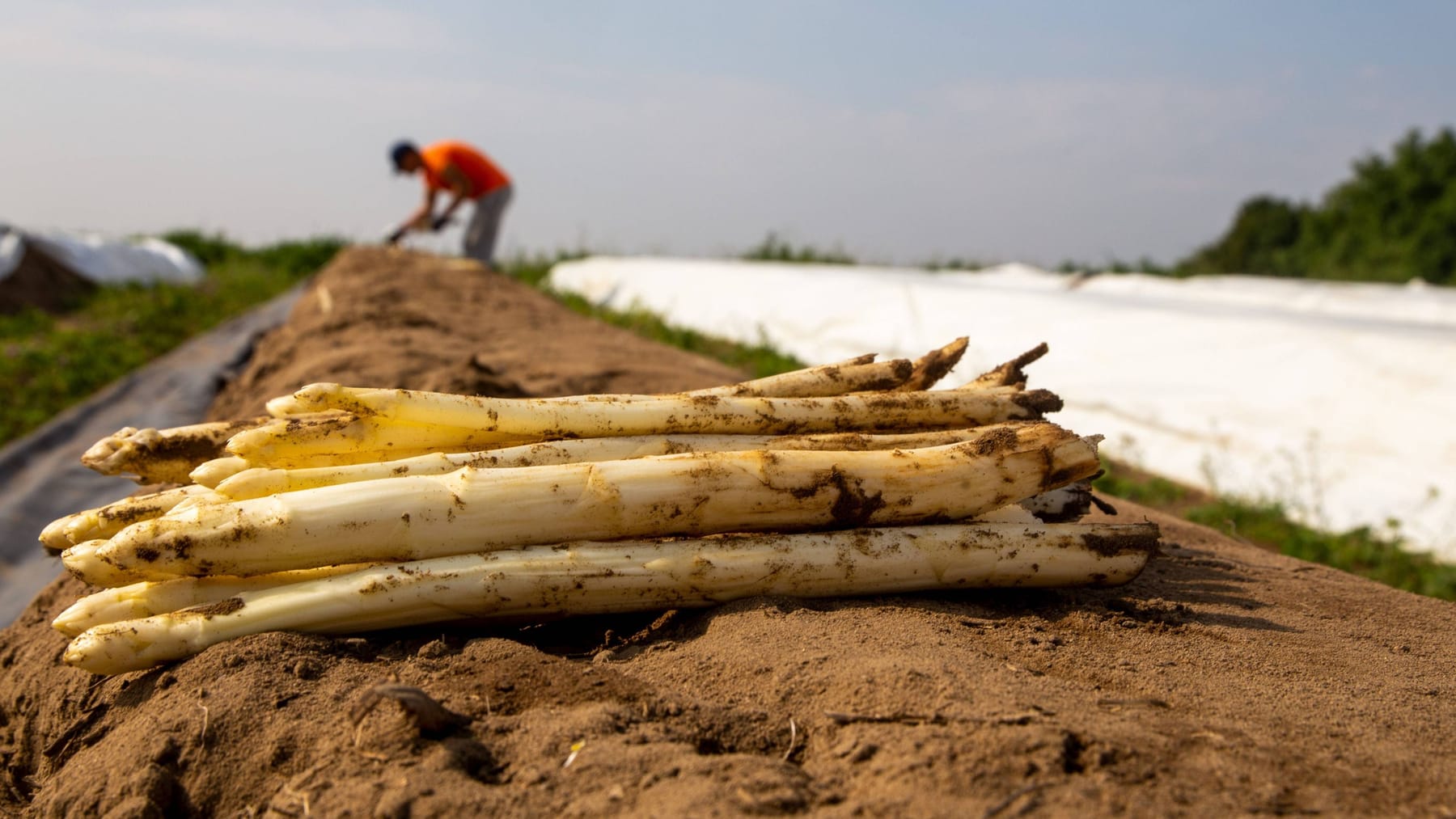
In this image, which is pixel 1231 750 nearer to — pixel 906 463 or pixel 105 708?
pixel 906 463

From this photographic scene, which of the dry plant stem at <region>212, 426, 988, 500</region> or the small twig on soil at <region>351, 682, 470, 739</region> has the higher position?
Result: the dry plant stem at <region>212, 426, 988, 500</region>

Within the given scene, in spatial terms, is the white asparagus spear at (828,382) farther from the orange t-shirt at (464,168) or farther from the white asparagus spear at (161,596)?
the orange t-shirt at (464,168)

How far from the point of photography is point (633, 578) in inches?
85.9

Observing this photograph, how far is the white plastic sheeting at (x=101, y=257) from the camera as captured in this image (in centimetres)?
1349

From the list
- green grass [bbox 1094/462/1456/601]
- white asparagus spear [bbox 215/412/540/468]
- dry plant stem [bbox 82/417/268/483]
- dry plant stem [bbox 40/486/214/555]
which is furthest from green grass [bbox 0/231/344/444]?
green grass [bbox 1094/462/1456/601]

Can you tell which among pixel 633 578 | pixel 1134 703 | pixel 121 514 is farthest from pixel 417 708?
pixel 1134 703

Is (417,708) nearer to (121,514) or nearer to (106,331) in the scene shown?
(121,514)

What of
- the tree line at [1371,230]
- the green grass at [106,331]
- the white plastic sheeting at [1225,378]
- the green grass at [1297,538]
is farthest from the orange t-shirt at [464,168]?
the tree line at [1371,230]

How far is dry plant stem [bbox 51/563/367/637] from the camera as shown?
83.0 inches

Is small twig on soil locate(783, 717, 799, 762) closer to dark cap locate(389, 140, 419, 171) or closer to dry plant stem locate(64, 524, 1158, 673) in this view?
dry plant stem locate(64, 524, 1158, 673)

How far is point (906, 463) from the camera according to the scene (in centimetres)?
238

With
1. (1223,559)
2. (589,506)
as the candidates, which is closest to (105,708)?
(589,506)

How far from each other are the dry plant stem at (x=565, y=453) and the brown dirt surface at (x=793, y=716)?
362 mm

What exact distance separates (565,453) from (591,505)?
24 cm
